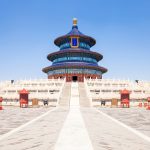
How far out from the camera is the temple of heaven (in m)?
72.6

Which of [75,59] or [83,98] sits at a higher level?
[75,59]

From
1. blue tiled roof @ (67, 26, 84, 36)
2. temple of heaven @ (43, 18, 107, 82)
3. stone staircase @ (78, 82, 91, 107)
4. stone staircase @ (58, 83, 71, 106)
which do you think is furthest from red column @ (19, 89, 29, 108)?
blue tiled roof @ (67, 26, 84, 36)

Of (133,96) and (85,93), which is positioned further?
(85,93)

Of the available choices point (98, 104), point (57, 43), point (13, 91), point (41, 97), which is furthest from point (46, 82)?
point (57, 43)

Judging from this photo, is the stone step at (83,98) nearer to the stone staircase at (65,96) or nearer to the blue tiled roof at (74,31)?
the stone staircase at (65,96)

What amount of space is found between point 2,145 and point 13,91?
3939 centimetres

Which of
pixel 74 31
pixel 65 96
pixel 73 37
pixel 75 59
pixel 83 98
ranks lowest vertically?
pixel 83 98

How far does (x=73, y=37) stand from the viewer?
7881 cm

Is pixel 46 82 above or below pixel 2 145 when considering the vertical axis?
above

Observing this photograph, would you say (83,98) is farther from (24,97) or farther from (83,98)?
(24,97)

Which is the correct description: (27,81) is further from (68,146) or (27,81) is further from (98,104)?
(68,146)

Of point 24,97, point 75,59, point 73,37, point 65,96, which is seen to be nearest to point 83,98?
point 65,96

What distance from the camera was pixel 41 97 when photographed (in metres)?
40.8

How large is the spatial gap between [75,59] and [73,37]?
262 inches
